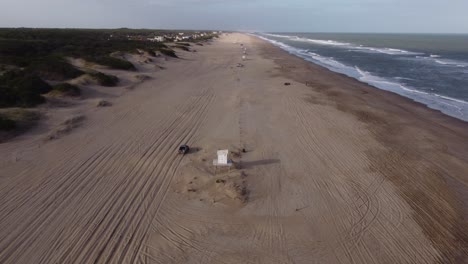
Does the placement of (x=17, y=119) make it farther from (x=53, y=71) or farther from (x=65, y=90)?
(x=53, y=71)

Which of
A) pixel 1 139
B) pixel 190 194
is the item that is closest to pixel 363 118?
pixel 190 194

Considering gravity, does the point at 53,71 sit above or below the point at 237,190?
above

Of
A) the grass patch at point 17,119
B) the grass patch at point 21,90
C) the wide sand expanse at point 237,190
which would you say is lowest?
the wide sand expanse at point 237,190

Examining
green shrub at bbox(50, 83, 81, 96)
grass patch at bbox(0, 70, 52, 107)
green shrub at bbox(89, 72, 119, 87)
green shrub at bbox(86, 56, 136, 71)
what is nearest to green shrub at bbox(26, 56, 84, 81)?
green shrub at bbox(89, 72, 119, 87)

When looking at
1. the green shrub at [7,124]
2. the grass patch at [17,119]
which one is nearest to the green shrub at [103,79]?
the grass patch at [17,119]

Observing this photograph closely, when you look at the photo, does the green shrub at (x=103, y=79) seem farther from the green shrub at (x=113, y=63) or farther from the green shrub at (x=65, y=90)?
the green shrub at (x=113, y=63)

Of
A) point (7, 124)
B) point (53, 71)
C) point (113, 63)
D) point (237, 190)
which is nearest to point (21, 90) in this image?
point (7, 124)

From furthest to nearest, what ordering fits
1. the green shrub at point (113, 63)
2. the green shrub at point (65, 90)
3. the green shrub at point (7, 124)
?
the green shrub at point (113, 63), the green shrub at point (65, 90), the green shrub at point (7, 124)

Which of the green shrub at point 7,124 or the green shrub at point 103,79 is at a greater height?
the green shrub at point 7,124
